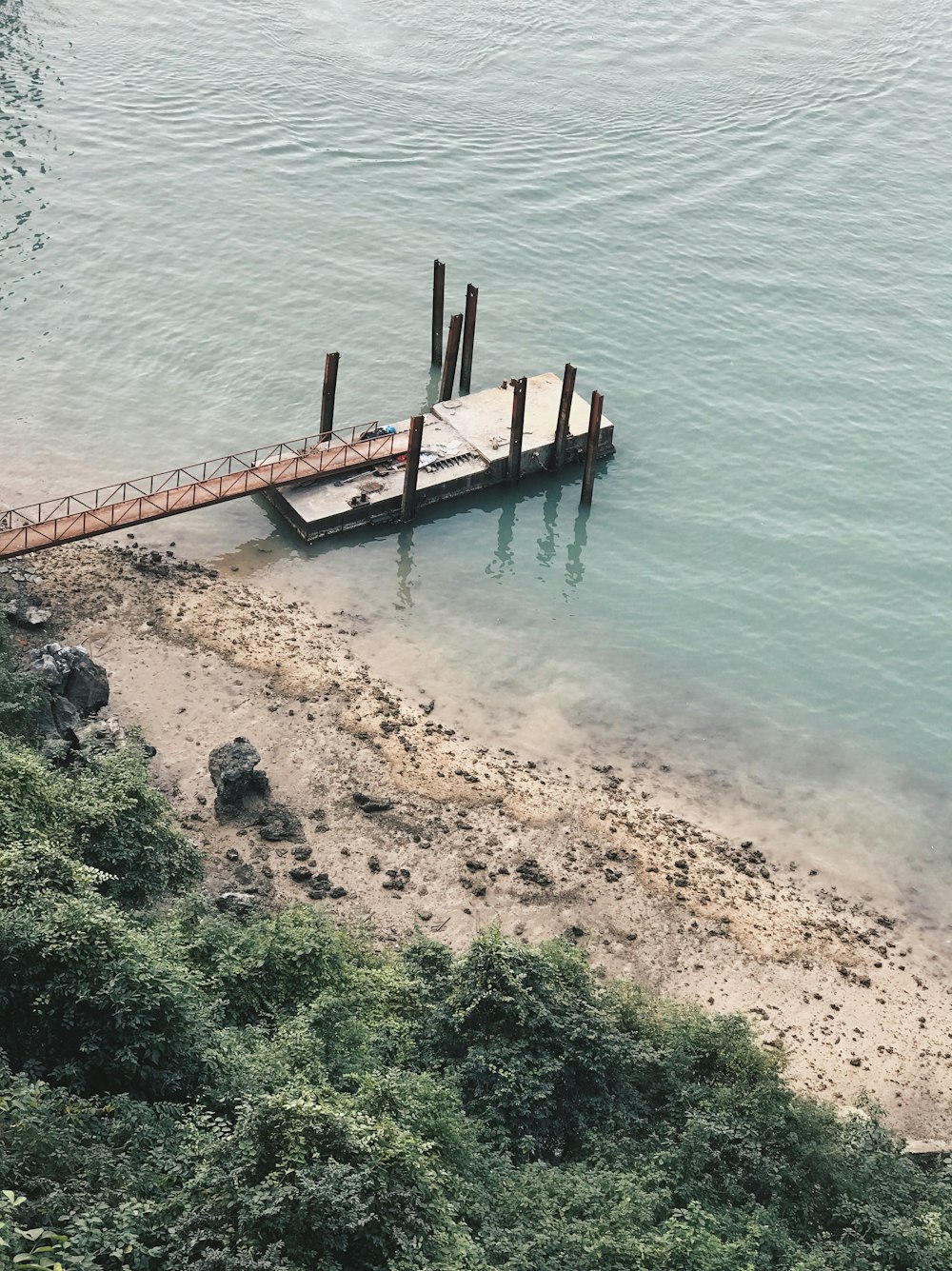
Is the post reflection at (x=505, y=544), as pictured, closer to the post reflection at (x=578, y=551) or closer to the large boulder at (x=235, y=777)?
the post reflection at (x=578, y=551)

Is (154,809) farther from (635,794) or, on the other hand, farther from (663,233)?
(663,233)

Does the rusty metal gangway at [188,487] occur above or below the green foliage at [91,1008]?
above

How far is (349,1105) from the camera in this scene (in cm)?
1680

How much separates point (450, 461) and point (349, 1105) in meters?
25.3

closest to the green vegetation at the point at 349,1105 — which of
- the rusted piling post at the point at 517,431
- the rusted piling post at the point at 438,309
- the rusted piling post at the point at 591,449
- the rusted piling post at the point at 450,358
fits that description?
the rusted piling post at the point at 517,431

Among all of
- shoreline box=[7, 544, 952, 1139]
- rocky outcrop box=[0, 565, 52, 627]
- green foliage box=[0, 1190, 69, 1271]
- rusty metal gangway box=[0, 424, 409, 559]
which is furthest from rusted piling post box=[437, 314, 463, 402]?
green foliage box=[0, 1190, 69, 1271]

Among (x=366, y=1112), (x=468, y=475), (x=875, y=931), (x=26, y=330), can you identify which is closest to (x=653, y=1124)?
(x=366, y=1112)

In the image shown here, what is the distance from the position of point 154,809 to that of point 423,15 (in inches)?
2161

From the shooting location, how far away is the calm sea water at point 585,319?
33906mm

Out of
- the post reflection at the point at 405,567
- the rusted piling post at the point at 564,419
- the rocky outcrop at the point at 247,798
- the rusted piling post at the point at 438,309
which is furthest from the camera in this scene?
the rusted piling post at the point at 438,309

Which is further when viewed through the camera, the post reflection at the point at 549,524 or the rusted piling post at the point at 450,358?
the rusted piling post at the point at 450,358

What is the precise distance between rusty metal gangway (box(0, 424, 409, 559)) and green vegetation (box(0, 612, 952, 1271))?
10.9 metres

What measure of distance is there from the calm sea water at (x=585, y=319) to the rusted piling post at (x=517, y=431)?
42.1 inches

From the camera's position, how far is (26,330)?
44906 millimetres
